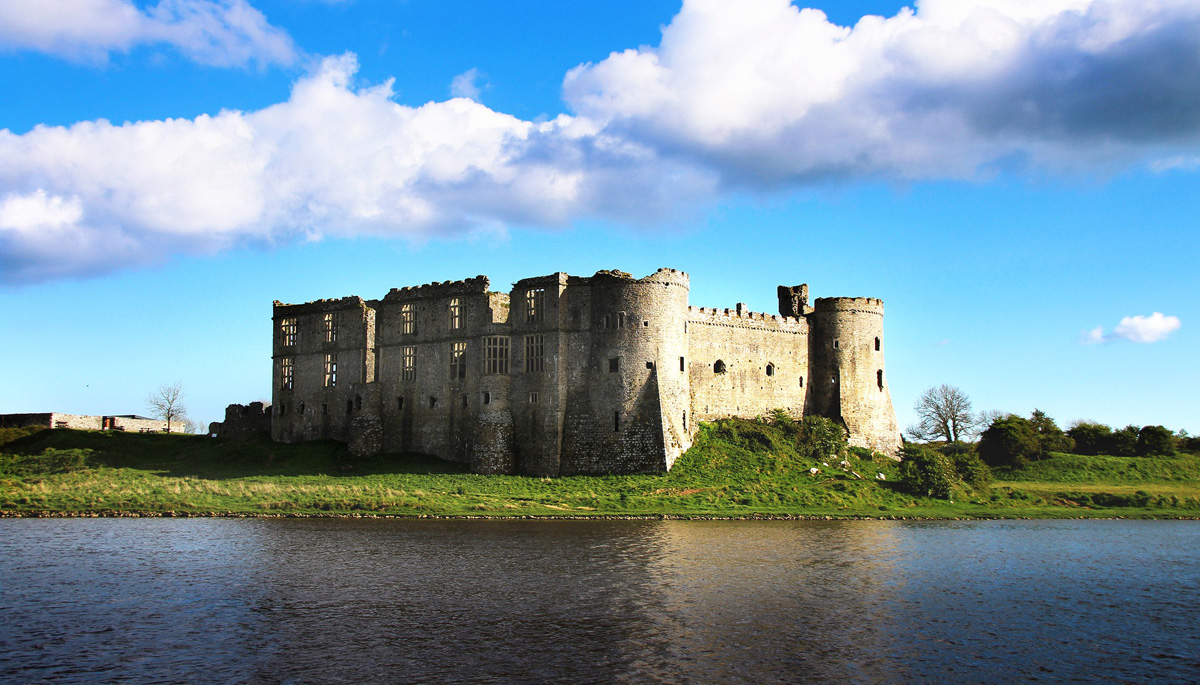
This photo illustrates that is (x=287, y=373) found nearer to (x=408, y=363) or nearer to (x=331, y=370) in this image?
(x=331, y=370)

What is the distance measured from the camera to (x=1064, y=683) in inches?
761

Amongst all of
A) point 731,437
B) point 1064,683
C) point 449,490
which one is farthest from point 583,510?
point 1064,683

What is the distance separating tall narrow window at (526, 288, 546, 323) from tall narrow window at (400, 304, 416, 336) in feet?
28.8

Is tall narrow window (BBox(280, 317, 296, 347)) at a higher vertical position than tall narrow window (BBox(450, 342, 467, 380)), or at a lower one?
higher

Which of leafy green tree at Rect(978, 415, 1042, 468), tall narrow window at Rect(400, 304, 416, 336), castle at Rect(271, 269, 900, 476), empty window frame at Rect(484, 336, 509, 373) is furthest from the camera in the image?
leafy green tree at Rect(978, 415, 1042, 468)

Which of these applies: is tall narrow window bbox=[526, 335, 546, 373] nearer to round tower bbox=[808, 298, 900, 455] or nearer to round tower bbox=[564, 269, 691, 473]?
round tower bbox=[564, 269, 691, 473]

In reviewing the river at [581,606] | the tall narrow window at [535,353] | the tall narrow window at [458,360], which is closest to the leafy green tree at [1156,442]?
the river at [581,606]

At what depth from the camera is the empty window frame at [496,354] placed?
5622 cm

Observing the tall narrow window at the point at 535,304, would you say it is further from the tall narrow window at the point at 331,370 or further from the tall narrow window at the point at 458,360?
the tall narrow window at the point at 331,370

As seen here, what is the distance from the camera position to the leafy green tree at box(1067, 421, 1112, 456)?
228 feet

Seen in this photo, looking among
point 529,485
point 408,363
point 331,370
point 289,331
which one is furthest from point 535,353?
point 289,331

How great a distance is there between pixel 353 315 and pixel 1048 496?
148ft

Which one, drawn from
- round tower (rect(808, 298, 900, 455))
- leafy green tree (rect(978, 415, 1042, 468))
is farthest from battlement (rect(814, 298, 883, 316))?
leafy green tree (rect(978, 415, 1042, 468))

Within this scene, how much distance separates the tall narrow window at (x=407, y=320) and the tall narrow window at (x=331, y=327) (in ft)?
19.7
